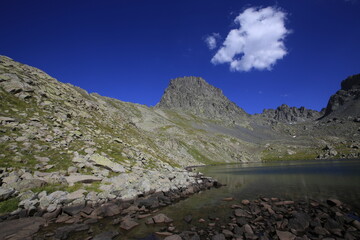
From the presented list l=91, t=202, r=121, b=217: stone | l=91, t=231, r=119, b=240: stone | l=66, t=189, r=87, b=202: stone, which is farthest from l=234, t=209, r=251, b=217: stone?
l=66, t=189, r=87, b=202: stone

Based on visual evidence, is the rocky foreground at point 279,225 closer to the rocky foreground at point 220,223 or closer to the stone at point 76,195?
the rocky foreground at point 220,223

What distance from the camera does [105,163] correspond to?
1319 inches

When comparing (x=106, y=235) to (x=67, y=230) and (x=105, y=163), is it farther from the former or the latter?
(x=105, y=163)

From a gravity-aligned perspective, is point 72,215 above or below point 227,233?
above

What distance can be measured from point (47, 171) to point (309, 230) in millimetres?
30204

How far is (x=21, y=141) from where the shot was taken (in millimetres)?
28734

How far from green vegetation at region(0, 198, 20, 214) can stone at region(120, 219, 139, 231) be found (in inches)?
412

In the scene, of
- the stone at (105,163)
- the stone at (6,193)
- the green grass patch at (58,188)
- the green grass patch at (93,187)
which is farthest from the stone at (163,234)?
the stone at (105,163)

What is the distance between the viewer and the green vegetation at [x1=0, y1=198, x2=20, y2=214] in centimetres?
1763

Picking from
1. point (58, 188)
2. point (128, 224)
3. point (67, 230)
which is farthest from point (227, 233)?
point (58, 188)

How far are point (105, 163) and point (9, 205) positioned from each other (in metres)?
15.7

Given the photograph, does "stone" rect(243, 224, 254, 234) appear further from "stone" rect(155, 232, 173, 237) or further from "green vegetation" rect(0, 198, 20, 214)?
"green vegetation" rect(0, 198, 20, 214)

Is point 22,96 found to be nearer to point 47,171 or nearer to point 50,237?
point 47,171

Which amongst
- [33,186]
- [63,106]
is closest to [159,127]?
[63,106]
